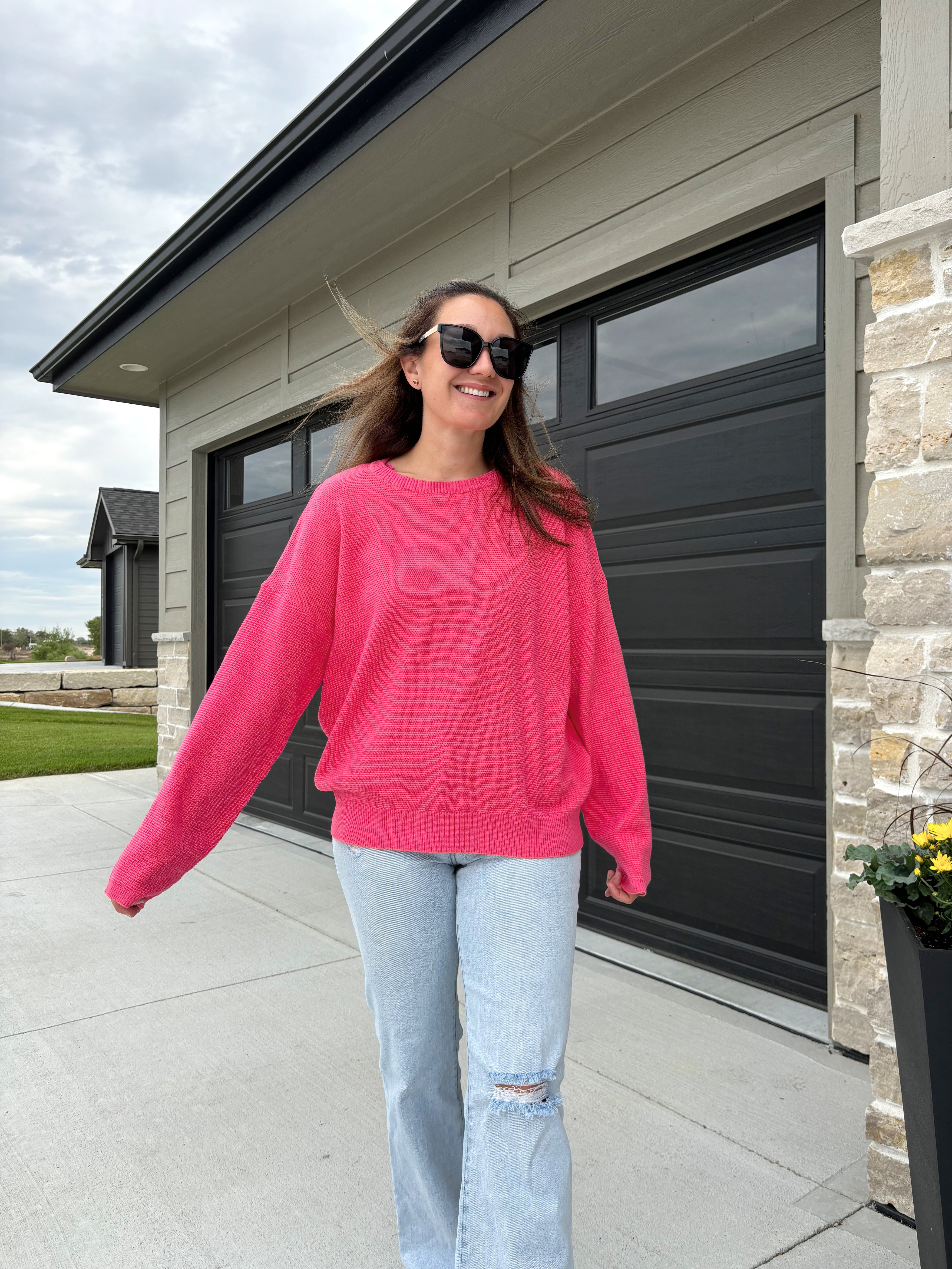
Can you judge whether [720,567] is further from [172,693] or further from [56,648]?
[56,648]

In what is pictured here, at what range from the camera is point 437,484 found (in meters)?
1.56

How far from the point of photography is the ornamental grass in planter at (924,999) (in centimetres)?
121

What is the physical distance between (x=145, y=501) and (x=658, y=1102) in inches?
837

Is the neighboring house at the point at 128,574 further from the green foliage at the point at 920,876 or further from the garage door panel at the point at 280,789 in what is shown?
the green foliage at the point at 920,876

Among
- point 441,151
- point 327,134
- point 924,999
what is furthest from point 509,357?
point 327,134

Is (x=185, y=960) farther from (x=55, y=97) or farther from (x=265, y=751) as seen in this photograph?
(x=55, y=97)

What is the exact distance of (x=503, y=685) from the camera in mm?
1443

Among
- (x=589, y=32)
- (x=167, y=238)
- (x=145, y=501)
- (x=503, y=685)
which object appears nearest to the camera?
(x=503, y=685)

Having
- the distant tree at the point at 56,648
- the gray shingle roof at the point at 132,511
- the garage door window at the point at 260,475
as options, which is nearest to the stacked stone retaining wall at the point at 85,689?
the gray shingle roof at the point at 132,511

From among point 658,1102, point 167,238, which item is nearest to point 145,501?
point 167,238

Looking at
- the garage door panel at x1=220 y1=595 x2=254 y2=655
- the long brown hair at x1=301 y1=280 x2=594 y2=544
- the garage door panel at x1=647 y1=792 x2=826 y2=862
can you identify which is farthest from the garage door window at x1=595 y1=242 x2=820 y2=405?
the garage door panel at x1=220 y1=595 x2=254 y2=655

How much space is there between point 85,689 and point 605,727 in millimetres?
16381

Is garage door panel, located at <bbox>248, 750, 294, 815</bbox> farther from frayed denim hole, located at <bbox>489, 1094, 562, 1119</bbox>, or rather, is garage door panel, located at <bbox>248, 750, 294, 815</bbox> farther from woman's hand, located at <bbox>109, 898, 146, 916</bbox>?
frayed denim hole, located at <bbox>489, 1094, 562, 1119</bbox>

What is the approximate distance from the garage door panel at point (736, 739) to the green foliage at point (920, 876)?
1620mm
